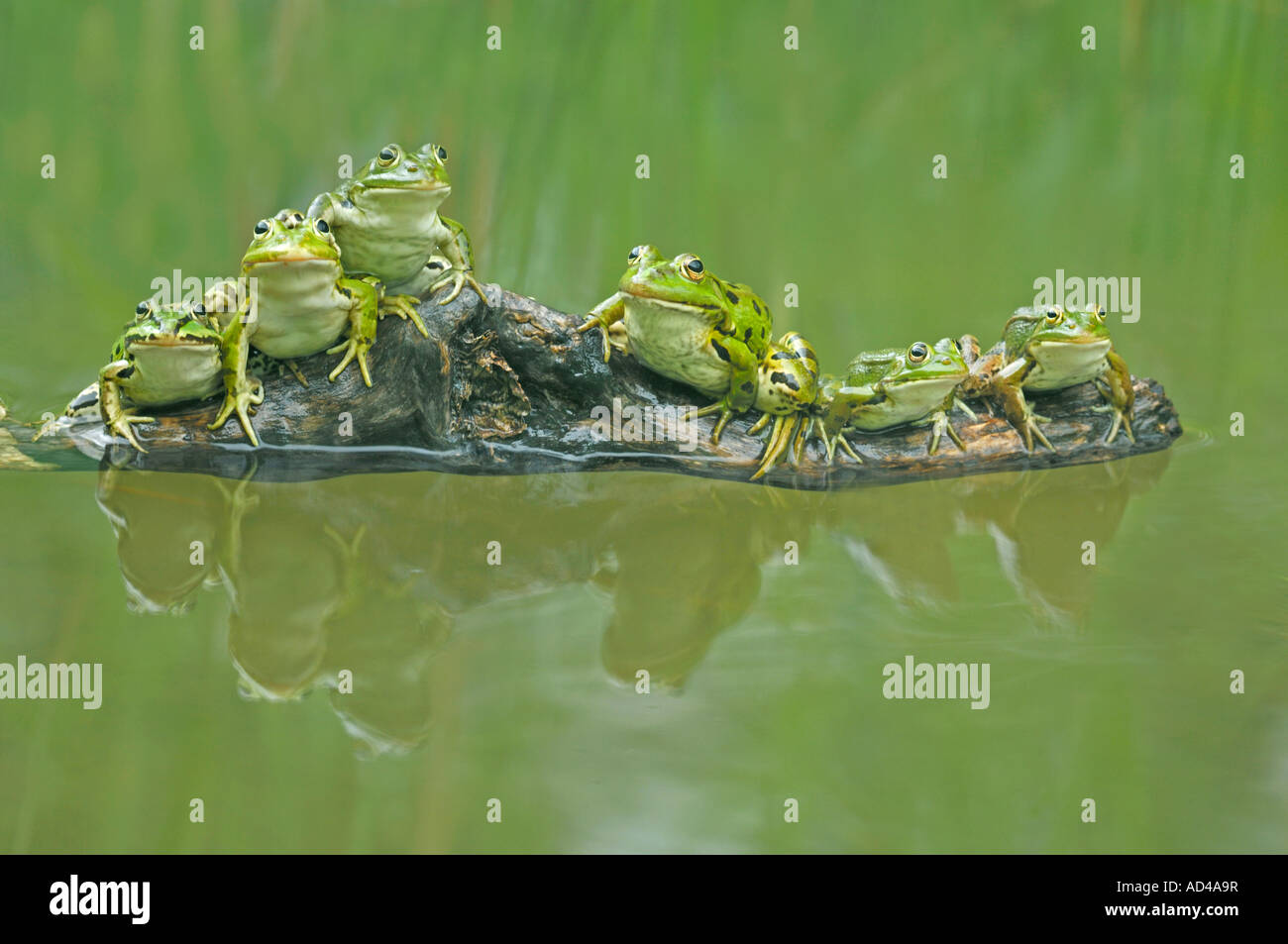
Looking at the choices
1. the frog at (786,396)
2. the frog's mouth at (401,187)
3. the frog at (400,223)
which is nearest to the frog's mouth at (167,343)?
the frog at (400,223)

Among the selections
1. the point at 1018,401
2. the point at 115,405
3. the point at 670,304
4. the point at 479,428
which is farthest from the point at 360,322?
the point at 1018,401

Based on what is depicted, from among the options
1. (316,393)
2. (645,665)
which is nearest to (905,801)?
(645,665)

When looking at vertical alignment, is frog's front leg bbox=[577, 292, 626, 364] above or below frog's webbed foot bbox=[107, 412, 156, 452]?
above

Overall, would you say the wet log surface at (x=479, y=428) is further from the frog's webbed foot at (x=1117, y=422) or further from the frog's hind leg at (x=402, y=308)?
the frog's webbed foot at (x=1117, y=422)

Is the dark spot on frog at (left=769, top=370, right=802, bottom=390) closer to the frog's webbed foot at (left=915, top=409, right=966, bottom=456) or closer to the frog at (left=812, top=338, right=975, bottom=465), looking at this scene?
the frog at (left=812, top=338, right=975, bottom=465)

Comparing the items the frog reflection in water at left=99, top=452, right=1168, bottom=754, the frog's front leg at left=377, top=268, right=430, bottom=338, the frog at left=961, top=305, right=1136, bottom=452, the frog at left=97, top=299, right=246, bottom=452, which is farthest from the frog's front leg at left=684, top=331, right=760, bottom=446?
the frog at left=97, top=299, right=246, bottom=452

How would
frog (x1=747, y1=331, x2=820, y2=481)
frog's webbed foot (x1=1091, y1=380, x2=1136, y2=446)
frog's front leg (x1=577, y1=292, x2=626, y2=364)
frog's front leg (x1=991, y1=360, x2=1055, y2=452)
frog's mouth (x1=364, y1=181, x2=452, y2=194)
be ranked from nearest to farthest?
frog's mouth (x1=364, y1=181, x2=452, y2=194), frog (x1=747, y1=331, x2=820, y2=481), frog's front leg (x1=577, y1=292, x2=626, y2=364), frog's front leg (x1=991, y1=360, x2=1055, y2=452), frog's webbed foot (x1=1091, y1=380, x2=1136, y2=446)
